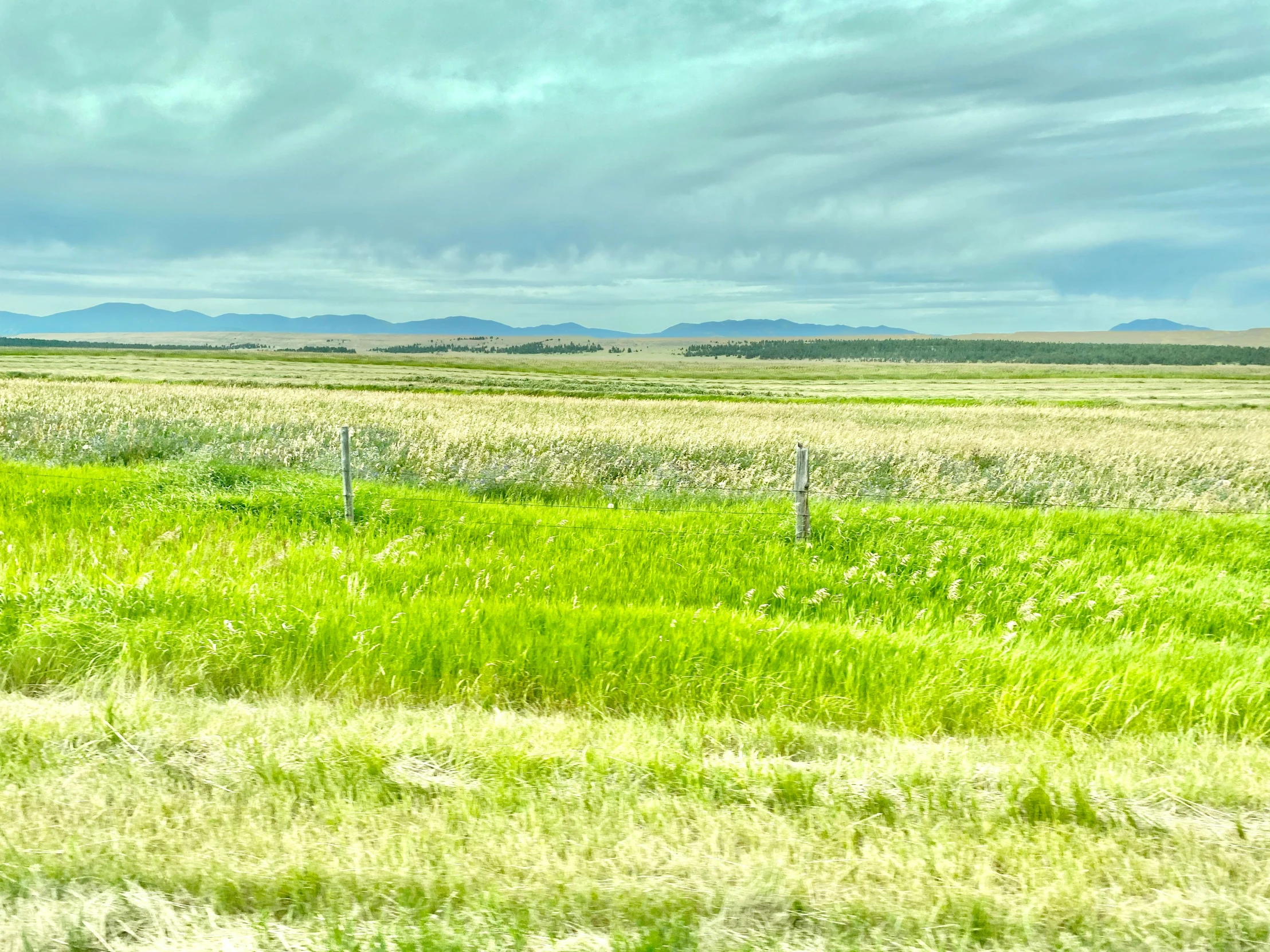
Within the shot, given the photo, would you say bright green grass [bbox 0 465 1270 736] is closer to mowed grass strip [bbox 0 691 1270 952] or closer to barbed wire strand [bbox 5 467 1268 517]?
barbed wire strand [bbox 5 467 1268 517]

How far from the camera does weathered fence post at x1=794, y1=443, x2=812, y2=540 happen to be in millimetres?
9852

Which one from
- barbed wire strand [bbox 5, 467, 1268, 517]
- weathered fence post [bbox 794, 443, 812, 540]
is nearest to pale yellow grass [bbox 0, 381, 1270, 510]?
barbed wire strand [bbox 5, 467, 1268, 517]

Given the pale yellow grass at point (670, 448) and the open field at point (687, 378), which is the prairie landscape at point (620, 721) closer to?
the pale yellow grass at point (670, 448)

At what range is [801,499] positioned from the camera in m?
9.88

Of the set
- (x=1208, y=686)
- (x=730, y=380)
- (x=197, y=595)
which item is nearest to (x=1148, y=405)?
(x=730, y=380)

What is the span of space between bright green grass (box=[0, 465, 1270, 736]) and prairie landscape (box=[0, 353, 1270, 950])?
1.8 inches

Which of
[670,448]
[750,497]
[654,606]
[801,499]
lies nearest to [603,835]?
[654,606]

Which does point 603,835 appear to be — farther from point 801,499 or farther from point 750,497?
point 750,497

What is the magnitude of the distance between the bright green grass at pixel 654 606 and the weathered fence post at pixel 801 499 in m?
0.24

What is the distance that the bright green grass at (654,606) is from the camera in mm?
5867

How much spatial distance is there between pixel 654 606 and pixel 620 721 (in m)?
A: 2.46

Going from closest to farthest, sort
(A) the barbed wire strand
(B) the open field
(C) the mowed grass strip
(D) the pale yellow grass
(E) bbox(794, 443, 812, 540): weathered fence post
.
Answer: (C) the mowed grass strip < (E) bbox(794, 443, 812, 540): weathered fence post < (A) the barbed wire strand < (D) the pale yellow grass < (B) the open field

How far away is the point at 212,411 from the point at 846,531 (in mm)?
24372

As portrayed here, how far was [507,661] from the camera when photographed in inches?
238
